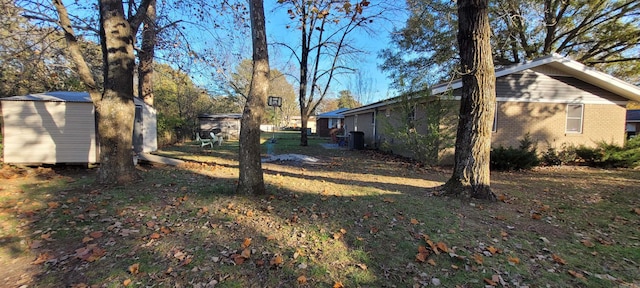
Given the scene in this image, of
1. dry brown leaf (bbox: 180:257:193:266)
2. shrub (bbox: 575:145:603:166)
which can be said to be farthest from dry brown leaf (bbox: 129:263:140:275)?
shrub (bbox: 575:145:603:166)

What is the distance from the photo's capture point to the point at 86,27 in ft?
23.4

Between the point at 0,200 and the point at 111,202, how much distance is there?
1901 mm

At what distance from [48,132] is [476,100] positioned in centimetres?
1082

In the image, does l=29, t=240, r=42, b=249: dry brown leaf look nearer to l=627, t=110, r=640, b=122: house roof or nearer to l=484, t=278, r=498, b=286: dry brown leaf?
l=484, t=278, r=498, b=286: dry brown leaf

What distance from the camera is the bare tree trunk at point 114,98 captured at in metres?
6.02

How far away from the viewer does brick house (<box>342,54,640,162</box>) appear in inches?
Answer: 441

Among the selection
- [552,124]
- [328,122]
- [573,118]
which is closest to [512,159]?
[552,124]

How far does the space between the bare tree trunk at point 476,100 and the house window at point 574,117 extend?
9.44m

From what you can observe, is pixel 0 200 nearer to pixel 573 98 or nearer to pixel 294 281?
pixel 294 281

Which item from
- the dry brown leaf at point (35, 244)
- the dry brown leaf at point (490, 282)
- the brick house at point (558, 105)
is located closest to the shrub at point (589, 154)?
the brick house at point (558, 105)

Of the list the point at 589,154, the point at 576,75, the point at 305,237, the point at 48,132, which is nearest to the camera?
the point at 305,237

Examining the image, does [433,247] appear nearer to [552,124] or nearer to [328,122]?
[552,124]

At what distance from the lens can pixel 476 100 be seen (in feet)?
18.2

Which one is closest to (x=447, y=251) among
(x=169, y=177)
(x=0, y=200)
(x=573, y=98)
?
(x=169, y=177)
